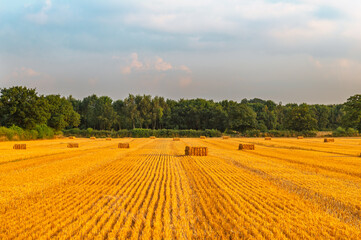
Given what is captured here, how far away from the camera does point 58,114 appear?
255 feet

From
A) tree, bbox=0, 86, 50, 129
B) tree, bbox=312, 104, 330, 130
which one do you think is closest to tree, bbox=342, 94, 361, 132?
tree, bbox=312, 104, 330, 130

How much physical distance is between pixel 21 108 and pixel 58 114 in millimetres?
17897

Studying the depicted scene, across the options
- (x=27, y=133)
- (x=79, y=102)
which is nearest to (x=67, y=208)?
(x=27, y=133)

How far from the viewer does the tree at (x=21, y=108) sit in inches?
2304

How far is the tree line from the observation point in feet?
198

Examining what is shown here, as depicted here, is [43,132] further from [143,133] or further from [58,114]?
[143,133]

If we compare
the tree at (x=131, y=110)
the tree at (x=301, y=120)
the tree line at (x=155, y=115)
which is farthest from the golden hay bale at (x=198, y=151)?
the tree at (x=131, y=110)

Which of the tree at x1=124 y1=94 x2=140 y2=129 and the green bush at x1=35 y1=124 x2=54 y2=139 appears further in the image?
the tree at x1=124 y1=94 x2=140 y2=129

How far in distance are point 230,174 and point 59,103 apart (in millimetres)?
77641

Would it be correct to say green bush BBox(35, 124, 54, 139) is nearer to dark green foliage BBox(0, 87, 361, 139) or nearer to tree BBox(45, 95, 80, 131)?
dark green foliage BBox(0, 87, 361, 139)

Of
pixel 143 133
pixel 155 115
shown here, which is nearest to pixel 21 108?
pixel 143 133

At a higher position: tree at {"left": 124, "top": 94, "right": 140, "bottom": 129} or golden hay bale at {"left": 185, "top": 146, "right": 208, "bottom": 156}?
tree at {"left": 124, "top": 94, "right": 140, "bottom": 129}

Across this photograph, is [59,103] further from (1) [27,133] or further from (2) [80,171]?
(2) [80,171]

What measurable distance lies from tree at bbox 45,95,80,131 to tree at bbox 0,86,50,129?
1081 centimetres
